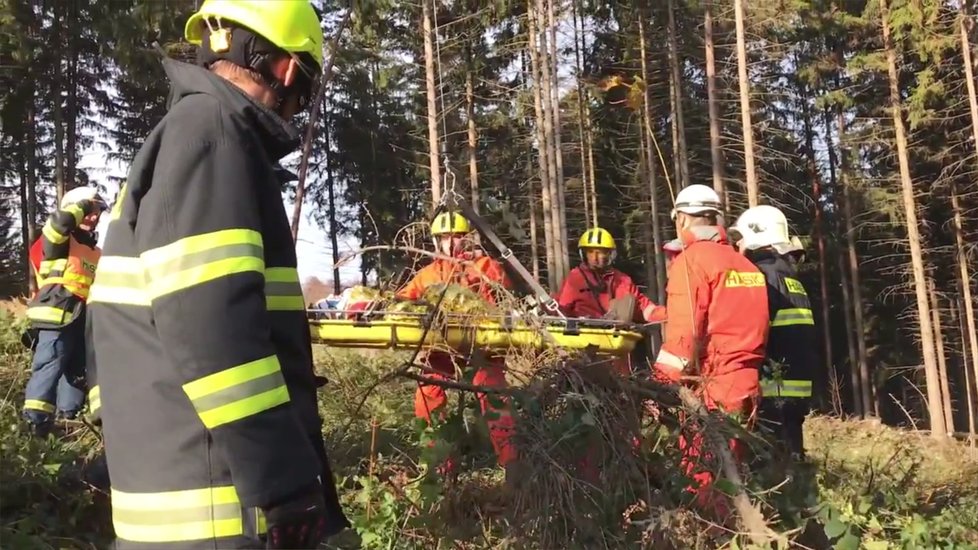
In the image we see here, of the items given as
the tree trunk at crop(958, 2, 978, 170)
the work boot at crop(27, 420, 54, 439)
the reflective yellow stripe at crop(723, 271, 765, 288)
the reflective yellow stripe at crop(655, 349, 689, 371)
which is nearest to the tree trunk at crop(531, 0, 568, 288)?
the tree trunk at crop(958, 2, 978, 170)

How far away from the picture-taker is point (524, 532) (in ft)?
11.8

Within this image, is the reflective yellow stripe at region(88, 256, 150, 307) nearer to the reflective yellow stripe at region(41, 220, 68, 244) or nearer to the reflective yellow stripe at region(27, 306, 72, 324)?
the reflective yellow stripe at region(27, 306, 72, 324)

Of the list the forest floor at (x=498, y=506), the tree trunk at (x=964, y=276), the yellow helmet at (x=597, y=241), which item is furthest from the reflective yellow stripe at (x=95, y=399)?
the tree trunk at (x=964, y=276)

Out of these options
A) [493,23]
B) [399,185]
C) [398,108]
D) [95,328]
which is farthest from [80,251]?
[399,185]

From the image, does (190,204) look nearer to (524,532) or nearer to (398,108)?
(524,532)

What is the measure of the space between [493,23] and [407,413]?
17879mm

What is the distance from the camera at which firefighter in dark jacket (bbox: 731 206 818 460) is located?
5.18 metres

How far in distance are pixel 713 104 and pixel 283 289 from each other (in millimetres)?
20391

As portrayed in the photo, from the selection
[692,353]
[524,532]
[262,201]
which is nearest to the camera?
[262,201]

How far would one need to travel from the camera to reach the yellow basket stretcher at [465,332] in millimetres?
4836

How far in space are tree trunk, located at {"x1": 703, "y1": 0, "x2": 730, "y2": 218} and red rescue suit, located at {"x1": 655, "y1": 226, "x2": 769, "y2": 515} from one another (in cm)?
1493

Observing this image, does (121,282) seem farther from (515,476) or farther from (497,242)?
(497,242)

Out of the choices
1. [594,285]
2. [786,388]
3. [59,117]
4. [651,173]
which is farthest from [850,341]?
[786,388]

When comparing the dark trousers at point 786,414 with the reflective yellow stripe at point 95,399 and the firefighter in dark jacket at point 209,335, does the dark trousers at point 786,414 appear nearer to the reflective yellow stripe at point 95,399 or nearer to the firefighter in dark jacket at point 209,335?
the firefighter in dark jacket at point 209,335
